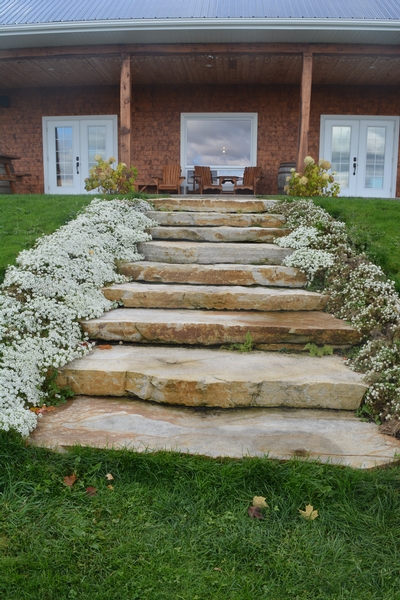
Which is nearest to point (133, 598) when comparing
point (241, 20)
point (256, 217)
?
point (256, 217)

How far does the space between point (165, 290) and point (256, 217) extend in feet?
6.04

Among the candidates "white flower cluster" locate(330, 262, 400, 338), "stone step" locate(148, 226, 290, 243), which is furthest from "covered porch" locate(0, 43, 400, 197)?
"white flower cluster" locate(330, 262, 400, 338)

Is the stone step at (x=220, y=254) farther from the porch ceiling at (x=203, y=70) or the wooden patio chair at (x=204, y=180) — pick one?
the wooden patio chair at (x=204, y=180)

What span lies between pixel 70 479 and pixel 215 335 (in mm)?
1279

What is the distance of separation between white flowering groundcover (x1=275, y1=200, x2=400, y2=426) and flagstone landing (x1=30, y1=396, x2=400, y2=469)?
20cm

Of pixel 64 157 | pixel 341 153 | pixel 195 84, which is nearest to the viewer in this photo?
pixel 195 84

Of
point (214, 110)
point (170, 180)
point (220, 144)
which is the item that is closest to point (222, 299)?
point (170, 180)

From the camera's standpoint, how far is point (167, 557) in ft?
4.93

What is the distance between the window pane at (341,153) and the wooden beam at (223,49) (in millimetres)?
2830

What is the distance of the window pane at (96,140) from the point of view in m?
10.6

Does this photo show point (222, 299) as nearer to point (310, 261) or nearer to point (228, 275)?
point (228, 275)

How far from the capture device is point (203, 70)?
888 centimetres

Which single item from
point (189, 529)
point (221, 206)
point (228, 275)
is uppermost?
point (221, 206)

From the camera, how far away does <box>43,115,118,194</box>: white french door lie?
10.6 m
